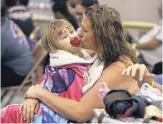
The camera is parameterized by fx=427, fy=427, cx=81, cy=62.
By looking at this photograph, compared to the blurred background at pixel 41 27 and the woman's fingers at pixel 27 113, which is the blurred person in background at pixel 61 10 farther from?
the woman's fingers at pixel 27 113

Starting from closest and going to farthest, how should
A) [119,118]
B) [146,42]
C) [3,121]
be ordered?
[119,118], [3,121], [146,42]

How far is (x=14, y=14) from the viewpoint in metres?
4.27

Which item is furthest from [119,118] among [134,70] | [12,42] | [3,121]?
[12,42]

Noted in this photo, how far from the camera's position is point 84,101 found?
167cm

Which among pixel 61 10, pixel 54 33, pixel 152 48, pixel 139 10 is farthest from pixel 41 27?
pixel 54 33

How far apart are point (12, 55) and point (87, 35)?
Answer: 6.19 ft

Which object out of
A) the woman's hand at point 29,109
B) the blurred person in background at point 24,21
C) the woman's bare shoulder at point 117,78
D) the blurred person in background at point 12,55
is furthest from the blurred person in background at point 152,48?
the woman's hand at point 29,109

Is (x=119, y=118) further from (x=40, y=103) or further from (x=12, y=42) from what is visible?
(x=12, y=42)

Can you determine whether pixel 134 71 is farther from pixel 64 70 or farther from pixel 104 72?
pixel 64 70

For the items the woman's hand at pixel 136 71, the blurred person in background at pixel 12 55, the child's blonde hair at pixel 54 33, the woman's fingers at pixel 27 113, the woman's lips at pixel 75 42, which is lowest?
the blurred person in background at pixel 12 55

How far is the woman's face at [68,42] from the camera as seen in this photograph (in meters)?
1.75

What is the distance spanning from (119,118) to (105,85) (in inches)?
9.9

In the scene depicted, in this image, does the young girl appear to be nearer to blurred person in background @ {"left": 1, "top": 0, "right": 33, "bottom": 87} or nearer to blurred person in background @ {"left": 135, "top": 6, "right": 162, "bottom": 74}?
blurred person in background @ {"left": 1, "top": 0, "right": 33, "bottom": 87}

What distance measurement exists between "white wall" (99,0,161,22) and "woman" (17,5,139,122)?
273 centimetres
